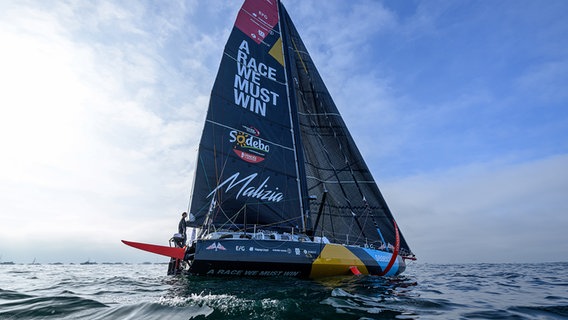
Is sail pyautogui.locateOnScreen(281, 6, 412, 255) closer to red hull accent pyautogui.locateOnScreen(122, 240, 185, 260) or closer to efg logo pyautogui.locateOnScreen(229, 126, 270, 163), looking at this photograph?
efg logo pyautogui.locateOnScreen(229, 126, 270, 163)

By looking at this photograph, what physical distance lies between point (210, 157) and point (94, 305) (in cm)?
794

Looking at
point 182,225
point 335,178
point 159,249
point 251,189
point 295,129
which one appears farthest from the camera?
point 335,178

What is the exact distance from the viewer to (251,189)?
13.8 meters

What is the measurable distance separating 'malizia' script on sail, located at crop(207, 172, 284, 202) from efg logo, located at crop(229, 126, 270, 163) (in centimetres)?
83

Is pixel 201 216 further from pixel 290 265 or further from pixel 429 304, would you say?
pixel 429 304

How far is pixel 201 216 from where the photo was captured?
516 inches

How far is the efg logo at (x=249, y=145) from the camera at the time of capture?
14.1 metres

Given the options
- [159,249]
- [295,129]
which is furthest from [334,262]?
[295,129]

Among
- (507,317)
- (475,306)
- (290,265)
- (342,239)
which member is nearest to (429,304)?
(475,306)

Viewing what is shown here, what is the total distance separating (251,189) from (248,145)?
2.01 m

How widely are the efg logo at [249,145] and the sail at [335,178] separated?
12.6 ft

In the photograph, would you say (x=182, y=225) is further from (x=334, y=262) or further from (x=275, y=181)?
(x=334, y=262)

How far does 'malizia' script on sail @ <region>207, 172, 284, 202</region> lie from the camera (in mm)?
13484

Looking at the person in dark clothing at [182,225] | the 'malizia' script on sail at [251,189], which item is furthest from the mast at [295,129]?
the person in dark clothing at [182,225]
